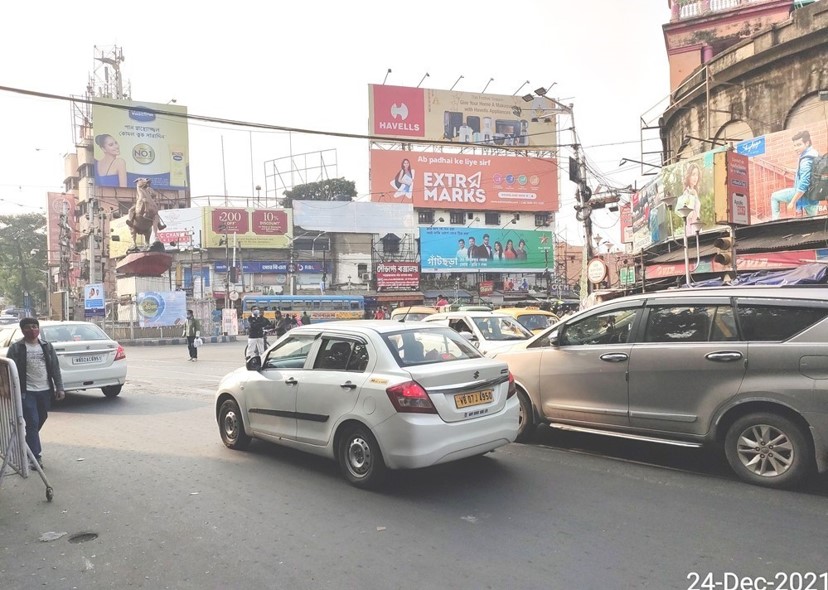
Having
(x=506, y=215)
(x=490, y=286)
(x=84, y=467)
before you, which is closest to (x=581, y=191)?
(x=84, y=467)

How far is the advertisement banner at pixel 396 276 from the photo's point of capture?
52.0 meters

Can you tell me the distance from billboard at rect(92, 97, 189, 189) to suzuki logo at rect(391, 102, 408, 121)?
20283 mm

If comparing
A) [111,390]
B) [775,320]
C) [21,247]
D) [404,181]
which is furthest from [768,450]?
[21,247]

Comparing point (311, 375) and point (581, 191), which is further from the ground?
point (581, 191)

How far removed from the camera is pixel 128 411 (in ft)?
30.6

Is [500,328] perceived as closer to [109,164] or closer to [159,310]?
[159,310]

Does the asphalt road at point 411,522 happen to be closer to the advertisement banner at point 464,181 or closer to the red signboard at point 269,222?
the red signboard at point 269,222

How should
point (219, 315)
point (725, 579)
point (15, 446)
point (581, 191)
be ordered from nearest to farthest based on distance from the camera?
point (725, 579)
point (15, 446)
point (581, 191)
point (219, 315)

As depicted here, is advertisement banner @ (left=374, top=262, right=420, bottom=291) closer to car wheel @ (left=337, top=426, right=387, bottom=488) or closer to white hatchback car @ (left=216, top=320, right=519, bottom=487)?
white hatchback car @ (left=216, top=320, right=519, bottom=487)

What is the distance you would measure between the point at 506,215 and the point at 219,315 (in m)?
34.4

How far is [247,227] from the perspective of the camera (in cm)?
5053

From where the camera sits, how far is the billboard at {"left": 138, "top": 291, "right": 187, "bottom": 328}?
105 ft

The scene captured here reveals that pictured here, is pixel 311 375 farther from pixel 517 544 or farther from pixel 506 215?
pixel 506 215

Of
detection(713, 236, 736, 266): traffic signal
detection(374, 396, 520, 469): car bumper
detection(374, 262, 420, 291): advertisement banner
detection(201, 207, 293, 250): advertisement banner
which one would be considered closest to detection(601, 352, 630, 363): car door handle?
detection(374, 396, 520, 469): car bumper
